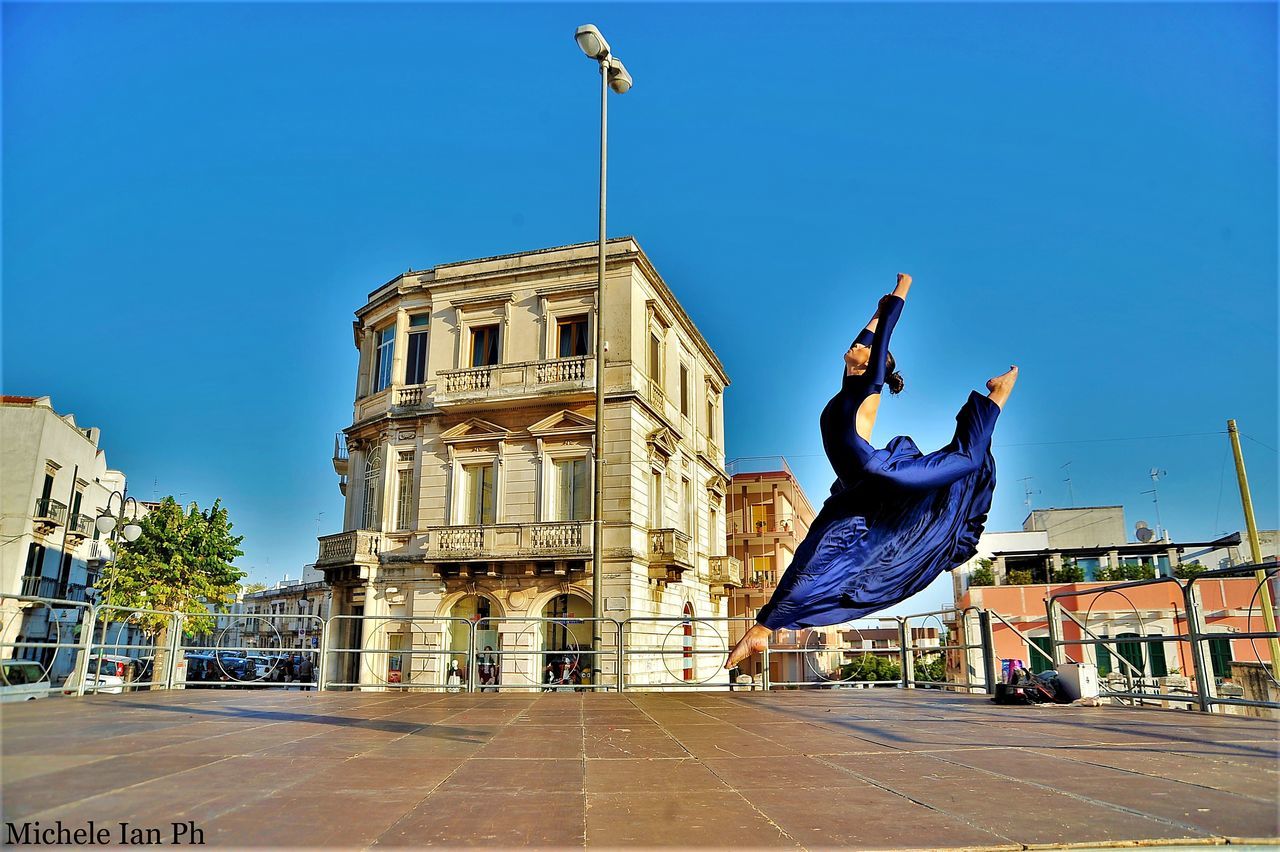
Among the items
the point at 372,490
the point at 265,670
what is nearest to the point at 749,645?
the point at 265,670

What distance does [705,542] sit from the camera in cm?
2841

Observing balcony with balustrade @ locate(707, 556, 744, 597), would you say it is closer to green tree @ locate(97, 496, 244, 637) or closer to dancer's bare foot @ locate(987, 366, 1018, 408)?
green tree @ locate(97, 496, 244, 637)

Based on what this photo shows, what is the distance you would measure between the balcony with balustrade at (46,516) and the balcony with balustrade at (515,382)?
19.7 meters

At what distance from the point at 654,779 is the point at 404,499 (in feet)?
69.4

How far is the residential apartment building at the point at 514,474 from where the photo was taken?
2173 centimetres

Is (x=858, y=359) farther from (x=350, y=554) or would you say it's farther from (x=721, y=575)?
(x=721, y=575)

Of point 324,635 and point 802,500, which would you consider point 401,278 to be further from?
point 802,500

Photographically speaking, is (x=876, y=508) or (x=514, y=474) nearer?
(x=876, y=508)

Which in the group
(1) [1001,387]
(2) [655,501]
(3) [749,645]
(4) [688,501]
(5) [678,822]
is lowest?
(5) [678,822]

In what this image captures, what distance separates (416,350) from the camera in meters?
25.3

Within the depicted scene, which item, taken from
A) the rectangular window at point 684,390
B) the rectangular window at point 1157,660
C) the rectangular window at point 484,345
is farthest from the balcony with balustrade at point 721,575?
the rectangular window at point 1157,660

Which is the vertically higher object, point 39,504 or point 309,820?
point 39,504

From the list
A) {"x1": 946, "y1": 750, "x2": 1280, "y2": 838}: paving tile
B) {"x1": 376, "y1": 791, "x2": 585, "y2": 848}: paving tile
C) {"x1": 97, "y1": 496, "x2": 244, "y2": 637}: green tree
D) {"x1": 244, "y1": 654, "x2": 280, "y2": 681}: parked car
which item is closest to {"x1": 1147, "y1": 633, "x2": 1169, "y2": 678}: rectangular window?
{"x1": 244, "y1": 654, "x2": 280, "y2": 681}: parked car

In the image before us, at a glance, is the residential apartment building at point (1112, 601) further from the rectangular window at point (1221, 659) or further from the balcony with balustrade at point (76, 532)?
the balcony with balustrade at point (76, 532)
